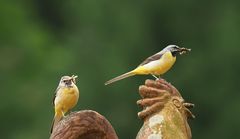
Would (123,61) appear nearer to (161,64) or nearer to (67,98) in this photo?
(161,64)

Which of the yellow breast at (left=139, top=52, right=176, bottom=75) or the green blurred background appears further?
the green blurred background

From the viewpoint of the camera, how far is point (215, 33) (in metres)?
35.0

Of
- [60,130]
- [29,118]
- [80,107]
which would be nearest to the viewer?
[60,130]

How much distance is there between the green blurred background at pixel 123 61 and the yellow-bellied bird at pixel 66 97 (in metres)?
16.9

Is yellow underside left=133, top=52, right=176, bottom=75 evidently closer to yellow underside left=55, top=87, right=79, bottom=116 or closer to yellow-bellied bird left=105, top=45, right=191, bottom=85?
yellow-bellied bird left=105, top=45, right=191, bottom=85

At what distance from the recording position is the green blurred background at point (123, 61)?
3042cm

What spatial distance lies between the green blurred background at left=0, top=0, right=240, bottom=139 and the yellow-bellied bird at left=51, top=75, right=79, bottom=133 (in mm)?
16894

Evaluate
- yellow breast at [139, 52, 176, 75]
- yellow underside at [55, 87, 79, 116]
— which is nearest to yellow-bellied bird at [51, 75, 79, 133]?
yellow underside at [55, 87, 79, 116]

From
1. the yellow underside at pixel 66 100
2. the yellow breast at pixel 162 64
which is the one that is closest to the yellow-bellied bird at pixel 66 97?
the yellow underside at pixel 66 100

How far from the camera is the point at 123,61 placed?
105 ft

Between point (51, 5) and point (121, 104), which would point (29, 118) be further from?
point (51, 5)

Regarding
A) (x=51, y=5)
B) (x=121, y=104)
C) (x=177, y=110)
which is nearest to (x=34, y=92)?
(x=121, y=104)

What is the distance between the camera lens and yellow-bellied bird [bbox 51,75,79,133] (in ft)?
33.8

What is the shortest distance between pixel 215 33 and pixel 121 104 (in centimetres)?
540
